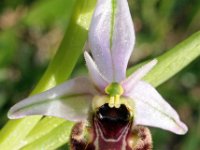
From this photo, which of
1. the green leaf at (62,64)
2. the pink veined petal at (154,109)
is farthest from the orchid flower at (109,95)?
the green leaf at (62,64)

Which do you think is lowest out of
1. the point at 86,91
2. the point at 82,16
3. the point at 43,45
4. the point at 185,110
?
the point at 185,110

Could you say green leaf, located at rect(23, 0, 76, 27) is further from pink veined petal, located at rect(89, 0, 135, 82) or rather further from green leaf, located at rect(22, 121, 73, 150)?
pink veined petal, located at rect(89, 0, 135, 82)

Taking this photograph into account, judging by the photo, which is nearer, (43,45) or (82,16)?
(82,16)

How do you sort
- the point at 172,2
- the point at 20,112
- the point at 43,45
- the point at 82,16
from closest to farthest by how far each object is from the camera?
the point at 20,112, the point at 82,16, the point at 172,2, the point at 43,45

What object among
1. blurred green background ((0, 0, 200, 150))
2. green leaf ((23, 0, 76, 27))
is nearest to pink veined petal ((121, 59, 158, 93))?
blurred green background ((0, 0, 200, 150))

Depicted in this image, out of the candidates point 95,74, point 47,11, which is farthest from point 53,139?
point 47,11

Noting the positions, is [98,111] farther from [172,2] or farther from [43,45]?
[43,45]

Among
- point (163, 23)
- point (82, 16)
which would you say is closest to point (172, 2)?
point (163, 23)
